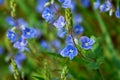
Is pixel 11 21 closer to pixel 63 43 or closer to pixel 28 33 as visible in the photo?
pixel 28 33

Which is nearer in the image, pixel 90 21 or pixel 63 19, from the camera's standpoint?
pixel 63 19

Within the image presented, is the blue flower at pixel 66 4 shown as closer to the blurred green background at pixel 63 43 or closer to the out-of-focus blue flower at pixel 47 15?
the out-of-focus blue flower at pixel 47 15

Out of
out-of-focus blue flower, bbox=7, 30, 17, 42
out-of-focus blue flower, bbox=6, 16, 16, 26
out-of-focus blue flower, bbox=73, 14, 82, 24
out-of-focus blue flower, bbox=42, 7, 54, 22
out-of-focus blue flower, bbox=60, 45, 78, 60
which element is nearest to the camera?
out-of-focus blue flower, bbox=60, 45, 78, 60

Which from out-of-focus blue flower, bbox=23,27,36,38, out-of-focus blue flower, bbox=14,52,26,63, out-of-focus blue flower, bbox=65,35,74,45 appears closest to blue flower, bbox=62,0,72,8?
out-of-focus blue flower, bbox=65,35,74,45

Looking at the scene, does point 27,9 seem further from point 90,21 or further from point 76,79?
point 76,79

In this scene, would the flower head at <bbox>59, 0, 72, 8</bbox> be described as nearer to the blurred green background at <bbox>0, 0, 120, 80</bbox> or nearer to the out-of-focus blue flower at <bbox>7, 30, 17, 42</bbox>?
the out-of-focus blue flower at <bbox>7, 30, 17, 42</bbox>

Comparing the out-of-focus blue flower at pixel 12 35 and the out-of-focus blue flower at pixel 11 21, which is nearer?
the out-of-focus blue flower at pixel 12 35

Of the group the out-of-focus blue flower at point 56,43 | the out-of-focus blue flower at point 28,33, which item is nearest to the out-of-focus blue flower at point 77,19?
the out-of-focus blue flower at point 56,43

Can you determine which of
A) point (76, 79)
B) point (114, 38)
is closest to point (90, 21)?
point (114, 38)

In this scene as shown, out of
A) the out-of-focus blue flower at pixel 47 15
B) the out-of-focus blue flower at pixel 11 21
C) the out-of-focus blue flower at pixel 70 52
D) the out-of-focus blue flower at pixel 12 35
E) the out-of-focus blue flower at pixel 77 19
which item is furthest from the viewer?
the out-of-focus blue flower at pixel 77 19

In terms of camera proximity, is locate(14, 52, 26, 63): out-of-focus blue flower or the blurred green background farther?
locate(14, 52, 26, 63): out-of-focus blue flower

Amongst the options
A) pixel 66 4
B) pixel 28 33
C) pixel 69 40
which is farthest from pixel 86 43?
pixel 28 33
